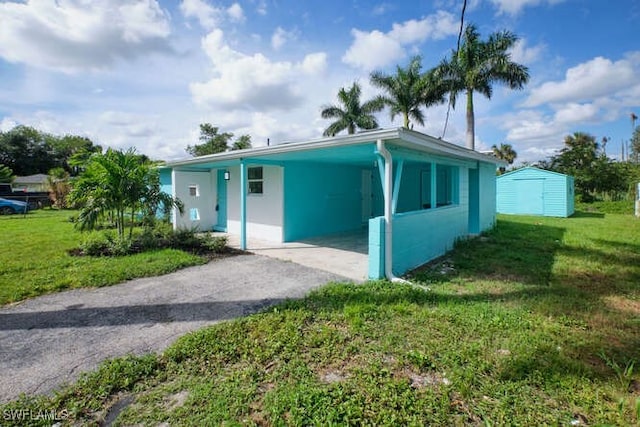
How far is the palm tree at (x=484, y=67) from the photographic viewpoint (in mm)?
18750

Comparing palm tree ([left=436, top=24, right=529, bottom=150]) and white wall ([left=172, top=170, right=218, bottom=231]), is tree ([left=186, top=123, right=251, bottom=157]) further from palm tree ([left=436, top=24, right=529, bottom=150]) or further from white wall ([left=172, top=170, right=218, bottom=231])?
white wall ([left=172, top=170, right=218, bottom=231])

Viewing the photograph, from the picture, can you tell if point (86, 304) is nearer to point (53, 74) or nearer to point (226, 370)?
point (226, 370)

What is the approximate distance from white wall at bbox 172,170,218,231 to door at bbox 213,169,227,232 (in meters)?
0.14

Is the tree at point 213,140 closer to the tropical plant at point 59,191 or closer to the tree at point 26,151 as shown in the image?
the tropical plant at point 59,191

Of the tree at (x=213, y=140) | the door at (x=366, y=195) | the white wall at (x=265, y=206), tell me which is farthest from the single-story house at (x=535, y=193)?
the tree at (x=213, y=140)

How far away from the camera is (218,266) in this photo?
5902 mm

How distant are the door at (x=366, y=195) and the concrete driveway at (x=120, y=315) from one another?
17.9 feet

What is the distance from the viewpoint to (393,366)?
266 cm

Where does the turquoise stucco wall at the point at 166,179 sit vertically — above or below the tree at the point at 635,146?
below

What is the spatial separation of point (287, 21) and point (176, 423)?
23.6 ft

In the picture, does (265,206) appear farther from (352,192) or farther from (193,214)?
(352,192)

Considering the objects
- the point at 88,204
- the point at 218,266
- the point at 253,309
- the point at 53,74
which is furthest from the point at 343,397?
the point at 53,74

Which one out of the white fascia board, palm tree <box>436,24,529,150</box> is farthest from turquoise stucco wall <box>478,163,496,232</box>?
palm tree <box>436,24,529,150</box>

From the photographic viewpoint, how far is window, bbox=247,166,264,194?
341 inches
